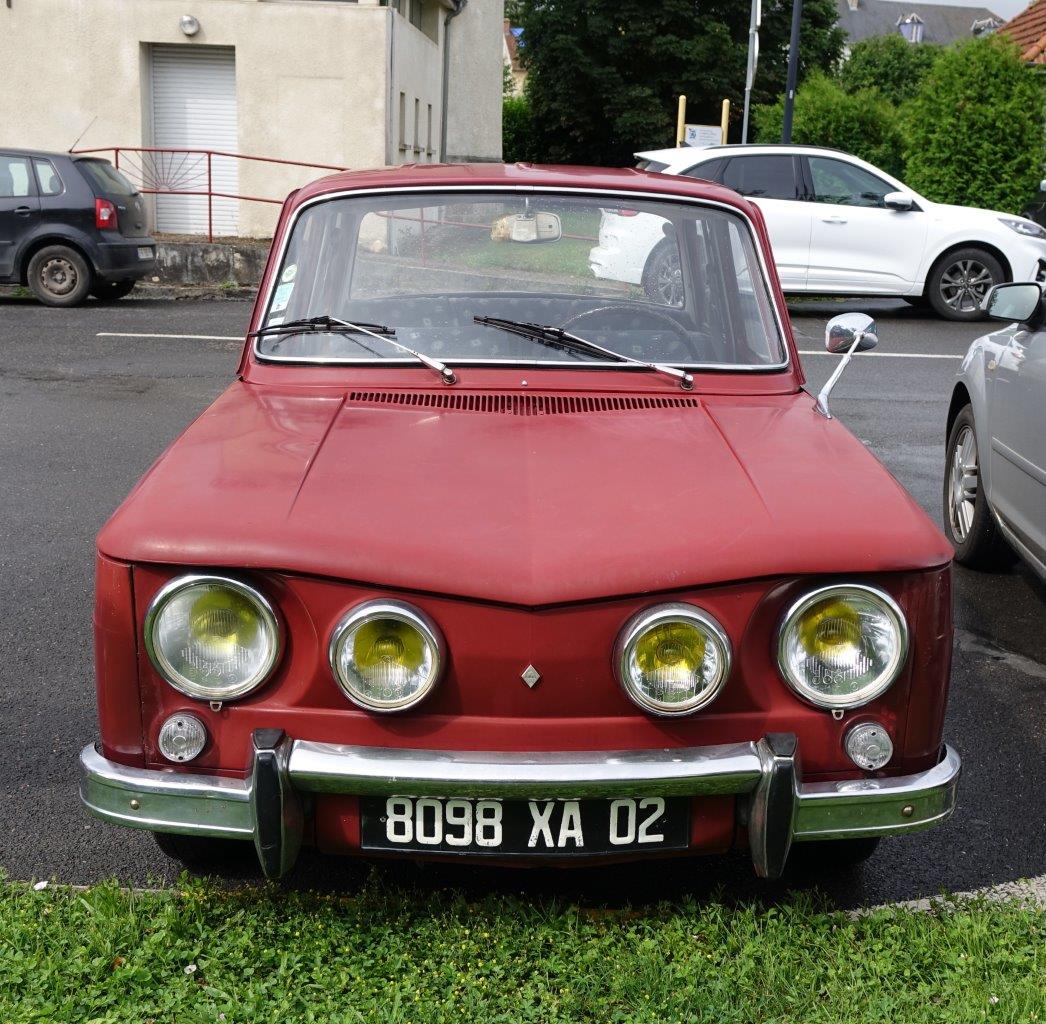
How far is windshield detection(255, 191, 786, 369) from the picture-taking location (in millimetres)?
3926

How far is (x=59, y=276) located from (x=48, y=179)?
1.01m

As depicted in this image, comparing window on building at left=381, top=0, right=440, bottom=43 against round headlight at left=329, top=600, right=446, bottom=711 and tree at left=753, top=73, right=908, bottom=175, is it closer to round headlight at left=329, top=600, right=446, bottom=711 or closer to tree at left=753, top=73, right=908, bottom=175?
tree at left=753, top=73, right=908, bottom=175

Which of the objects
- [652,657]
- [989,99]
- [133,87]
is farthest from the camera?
[133,87]

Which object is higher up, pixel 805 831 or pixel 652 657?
pixel 652 657

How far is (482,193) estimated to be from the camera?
13.3 feet

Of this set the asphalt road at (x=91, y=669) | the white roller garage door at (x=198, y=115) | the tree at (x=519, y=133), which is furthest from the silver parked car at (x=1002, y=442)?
the tree at (x=519, y=133)

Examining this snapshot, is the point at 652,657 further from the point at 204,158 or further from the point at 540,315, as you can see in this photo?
the point at 204,158

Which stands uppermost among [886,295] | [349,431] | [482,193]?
[482,193]

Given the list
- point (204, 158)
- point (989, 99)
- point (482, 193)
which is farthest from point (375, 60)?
point (482, 193)

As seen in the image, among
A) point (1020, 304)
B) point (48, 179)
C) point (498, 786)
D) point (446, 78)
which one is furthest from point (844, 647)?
point (446, 78)

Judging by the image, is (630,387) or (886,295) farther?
(886,295)

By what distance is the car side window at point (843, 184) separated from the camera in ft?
46.1

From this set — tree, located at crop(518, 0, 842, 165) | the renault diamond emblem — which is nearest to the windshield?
the renault diamond emblem

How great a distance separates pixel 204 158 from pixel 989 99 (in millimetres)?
11787
